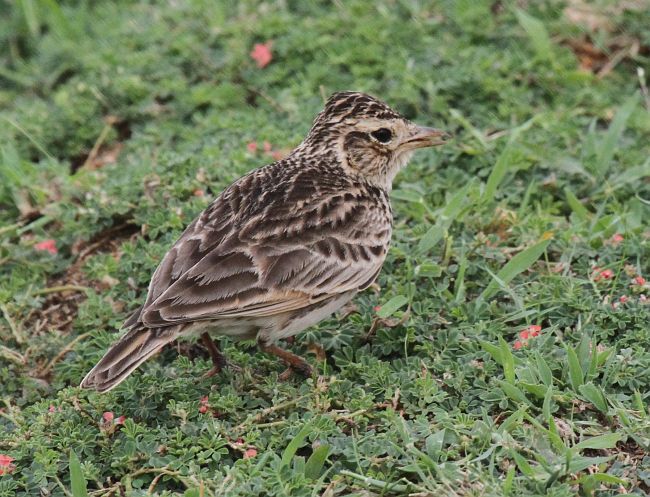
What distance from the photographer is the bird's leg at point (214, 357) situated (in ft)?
18.6

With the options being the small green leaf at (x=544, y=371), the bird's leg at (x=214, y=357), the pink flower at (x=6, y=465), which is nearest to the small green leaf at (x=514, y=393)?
the small green leaf at (x=544, y=371)

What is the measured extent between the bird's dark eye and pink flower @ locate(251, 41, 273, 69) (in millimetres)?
2493

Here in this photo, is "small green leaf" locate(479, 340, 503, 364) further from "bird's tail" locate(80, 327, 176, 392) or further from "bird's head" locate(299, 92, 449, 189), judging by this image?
"bird's tail" locate(80, 327, 176, 392)

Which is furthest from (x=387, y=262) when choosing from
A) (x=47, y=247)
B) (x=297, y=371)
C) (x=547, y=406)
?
(x=47, y=247)

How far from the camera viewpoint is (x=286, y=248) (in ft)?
18.4

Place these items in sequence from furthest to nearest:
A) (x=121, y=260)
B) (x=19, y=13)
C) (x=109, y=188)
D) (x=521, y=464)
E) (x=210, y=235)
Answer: (x=19, y=13), (x=109, y=188), (x=121, y=260), (x=210, y=235), (x=521, y=464)

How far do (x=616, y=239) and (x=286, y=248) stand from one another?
2024 millimetres

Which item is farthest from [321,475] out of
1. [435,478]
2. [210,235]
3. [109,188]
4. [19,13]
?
[19,13]

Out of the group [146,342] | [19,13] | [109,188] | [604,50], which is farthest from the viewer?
[19,13]

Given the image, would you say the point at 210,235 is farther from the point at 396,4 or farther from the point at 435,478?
the point at 396,4

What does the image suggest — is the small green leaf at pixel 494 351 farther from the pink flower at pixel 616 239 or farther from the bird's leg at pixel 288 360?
the pink flower at pixel 616 239

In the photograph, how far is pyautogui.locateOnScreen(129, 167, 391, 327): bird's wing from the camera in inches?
207

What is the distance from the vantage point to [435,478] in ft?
15.6

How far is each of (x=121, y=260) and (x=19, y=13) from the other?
14.3ft
